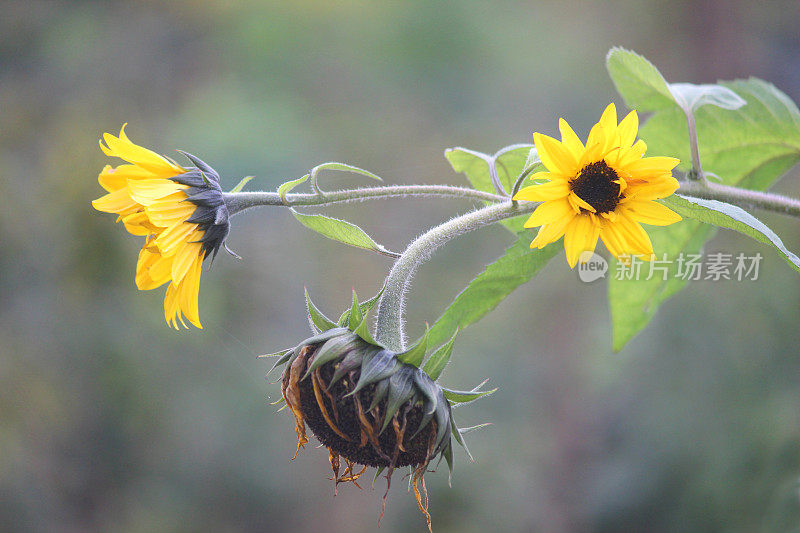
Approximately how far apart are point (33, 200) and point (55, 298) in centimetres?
26

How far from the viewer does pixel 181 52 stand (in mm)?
2533

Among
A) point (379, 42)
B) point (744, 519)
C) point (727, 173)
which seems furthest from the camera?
point (379, 42)

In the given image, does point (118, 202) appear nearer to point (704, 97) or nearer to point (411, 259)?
point (411, 259)

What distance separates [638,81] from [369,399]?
0.40 metres

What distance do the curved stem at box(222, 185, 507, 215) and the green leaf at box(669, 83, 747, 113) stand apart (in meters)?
0.21

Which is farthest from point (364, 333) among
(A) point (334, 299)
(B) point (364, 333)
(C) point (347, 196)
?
(A) point (334, 299)

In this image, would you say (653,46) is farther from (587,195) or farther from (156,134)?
(587,195)

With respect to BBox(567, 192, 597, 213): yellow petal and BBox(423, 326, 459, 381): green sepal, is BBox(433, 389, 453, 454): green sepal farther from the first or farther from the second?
BBox(567, 192, 597, 213): yellow petal

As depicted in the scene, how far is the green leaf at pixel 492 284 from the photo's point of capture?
1.83 ft

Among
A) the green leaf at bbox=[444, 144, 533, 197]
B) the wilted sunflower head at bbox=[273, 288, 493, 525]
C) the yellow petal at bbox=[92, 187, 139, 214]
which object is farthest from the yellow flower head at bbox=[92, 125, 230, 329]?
the green leaf at bbox=[444, 144, 533, 197]

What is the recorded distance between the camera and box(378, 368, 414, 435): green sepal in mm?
468

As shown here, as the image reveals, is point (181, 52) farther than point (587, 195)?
Yes

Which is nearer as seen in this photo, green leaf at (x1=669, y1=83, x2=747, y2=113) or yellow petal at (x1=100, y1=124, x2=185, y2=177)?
yellow petal at (x1=100, y1=124, x2=185, y2=177)

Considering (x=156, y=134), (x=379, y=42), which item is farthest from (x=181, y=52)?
(x=379, y=42)
